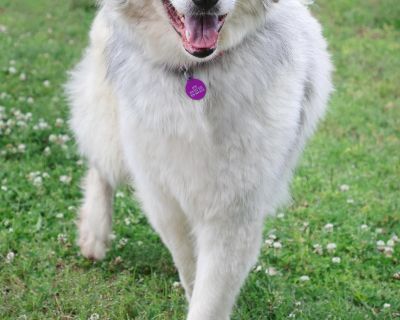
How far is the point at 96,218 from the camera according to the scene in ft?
15.0

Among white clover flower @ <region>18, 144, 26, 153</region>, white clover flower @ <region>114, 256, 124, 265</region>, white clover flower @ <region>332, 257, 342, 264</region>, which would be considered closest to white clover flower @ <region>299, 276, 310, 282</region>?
white clover flower @ <region>332, 257, 342, 264</region>

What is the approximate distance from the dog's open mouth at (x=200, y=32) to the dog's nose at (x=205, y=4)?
7cm

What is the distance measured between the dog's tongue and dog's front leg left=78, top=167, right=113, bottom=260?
5.73 ft

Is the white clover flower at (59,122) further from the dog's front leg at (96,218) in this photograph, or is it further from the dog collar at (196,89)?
the dog collar at (196,89)

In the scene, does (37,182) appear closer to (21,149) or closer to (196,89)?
(21,149)

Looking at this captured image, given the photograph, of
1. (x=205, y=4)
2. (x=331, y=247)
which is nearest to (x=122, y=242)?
(x=331, y=247)

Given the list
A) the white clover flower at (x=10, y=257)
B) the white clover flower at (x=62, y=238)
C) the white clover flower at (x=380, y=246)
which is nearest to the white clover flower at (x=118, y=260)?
the white clover flower at (x=62, y=238)

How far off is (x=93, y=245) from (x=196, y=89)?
66.3 inches

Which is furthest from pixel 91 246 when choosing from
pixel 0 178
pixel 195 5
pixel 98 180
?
pixel 195 5

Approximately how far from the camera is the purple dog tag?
3.14m

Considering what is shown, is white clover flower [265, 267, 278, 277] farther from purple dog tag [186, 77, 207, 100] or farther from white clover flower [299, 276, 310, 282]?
purple dog tag [186, 77, 207, 100]

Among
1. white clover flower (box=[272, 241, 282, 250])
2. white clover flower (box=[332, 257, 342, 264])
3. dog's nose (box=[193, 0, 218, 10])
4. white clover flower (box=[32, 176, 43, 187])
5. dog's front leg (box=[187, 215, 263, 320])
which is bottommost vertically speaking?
white clover flower (box=[32, 176, 43, 187])

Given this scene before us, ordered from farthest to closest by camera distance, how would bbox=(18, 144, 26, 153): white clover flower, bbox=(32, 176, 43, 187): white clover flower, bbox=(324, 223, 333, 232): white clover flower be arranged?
1. bbox=(18, 144, 26, 153): white clover flower
2. bbox=(32, 176, 43, 187): white clover flower
3. bbox=(324, 223, 333, 232): white clover flower

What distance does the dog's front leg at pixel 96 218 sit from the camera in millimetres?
4500
